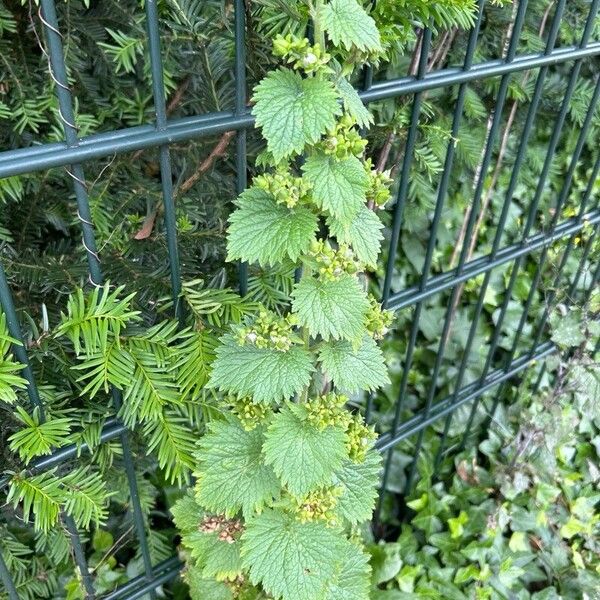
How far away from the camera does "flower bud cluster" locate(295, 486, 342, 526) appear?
39.3 inches

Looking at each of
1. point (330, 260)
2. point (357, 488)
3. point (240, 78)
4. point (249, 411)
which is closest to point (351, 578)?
point (357, 488)

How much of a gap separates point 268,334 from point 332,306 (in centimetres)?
11

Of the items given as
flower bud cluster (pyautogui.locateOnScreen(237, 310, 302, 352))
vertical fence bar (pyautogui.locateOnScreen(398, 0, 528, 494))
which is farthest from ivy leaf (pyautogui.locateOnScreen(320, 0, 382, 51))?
vertical fence bar (pyautogui.locateOnScreen(398, 0, 528, 494))

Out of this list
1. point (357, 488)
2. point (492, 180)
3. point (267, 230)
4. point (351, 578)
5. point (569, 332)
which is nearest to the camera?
point (267, 230)

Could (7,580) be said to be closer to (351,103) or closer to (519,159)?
(351,103)

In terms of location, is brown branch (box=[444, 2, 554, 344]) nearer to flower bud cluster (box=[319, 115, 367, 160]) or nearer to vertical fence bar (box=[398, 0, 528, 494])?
vertical fence bar (box=[398, 0, 528, 494])

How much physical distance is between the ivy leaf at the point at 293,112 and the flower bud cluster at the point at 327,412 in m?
0.37

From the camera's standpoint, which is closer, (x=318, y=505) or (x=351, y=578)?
(x=318, y=505)

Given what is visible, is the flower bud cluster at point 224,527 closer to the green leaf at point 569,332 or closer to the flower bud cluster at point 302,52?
the flower bud cluster at point 302,52

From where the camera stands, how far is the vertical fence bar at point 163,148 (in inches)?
31.9

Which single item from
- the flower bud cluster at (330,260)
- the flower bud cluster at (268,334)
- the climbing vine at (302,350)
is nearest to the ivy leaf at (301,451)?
the climbing vine at (302,350)

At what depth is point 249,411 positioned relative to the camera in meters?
0.99

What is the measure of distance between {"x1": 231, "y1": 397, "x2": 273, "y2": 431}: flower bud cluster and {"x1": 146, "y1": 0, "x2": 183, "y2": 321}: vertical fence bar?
0.55ft

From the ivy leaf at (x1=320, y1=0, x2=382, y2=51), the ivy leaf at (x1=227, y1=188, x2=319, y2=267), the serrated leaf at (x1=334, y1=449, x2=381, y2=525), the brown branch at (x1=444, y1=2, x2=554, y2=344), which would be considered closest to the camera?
the ivy leaf at (x1=320, y1=0, x2=382, y2=51)
